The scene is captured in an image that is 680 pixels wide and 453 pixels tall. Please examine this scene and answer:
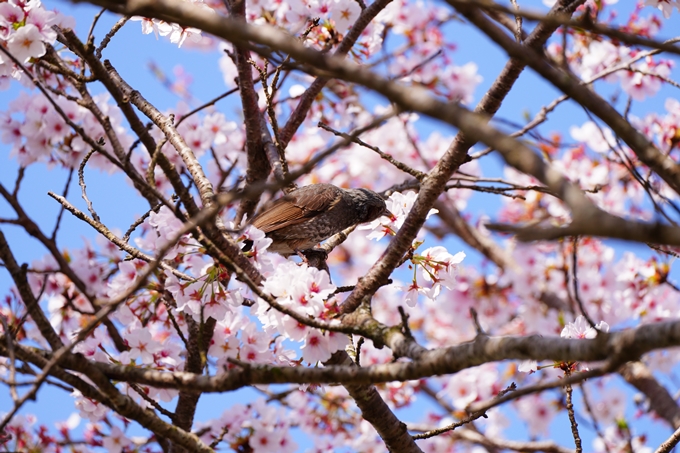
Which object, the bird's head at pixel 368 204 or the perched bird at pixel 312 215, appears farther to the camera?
the bird's head at pixel 368 204

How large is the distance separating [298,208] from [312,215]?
14 cm

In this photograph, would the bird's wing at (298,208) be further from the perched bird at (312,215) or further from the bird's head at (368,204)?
the bird's head at (368,204)

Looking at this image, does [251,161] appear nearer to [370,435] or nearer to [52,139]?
[52,139]

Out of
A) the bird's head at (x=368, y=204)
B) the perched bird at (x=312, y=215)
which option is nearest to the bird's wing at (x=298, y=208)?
the perched bird at (x=312, y=215)

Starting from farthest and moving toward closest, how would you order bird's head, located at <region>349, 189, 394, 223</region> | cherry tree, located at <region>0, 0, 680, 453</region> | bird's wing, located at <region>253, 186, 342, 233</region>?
bird's head, located at <region>349, 189, 394, 223</region> < bird's wing, located at <region>253, 186, 342, 233</region> < cherry tree, located at <region>0, 0, 680, 453</region>

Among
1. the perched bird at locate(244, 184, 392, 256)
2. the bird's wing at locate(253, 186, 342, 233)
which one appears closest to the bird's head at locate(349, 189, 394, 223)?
the perched bird at locate(244, 184, 392, 256)

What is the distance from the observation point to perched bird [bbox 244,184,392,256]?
14.6 feet

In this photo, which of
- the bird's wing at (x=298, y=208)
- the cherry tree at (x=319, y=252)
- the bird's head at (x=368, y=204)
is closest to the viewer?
the cherry tree at (x=319, y=252)

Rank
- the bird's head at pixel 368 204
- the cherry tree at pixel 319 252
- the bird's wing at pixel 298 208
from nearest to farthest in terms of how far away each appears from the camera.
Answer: the cherry tree at pixel 319 252, the bird's wing at pixel 298 208, the bird's head at pixel 368 204

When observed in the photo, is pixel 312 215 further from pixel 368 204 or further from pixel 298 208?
pixel 368 204

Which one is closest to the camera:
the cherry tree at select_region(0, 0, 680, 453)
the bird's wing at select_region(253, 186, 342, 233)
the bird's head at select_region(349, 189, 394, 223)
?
the cherry tree at select_region(0, 0, 680, 453)

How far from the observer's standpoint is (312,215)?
469cm

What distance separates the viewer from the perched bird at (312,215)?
4.46 meters

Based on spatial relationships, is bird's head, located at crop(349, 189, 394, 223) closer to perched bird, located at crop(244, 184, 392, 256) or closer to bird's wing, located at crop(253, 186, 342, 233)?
perched bird, located at crop(244, 184, 392, 256)
